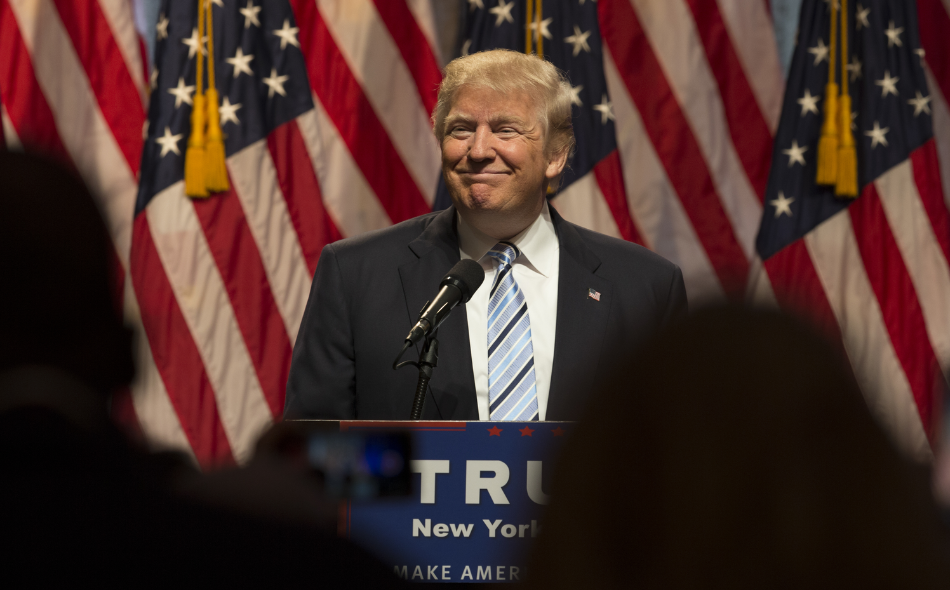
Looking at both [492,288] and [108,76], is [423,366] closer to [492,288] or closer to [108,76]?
[492,288]

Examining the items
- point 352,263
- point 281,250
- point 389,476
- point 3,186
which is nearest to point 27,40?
point 281,250

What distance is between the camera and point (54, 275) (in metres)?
0.76

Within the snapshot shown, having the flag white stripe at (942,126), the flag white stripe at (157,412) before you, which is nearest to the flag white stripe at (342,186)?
the flag white stripe at (157,412)

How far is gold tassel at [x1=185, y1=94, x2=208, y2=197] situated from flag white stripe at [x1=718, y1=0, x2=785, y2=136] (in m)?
2.35

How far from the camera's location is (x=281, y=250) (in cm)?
445

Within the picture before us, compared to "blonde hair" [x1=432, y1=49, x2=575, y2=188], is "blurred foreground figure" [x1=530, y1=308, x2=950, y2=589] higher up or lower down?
lower down

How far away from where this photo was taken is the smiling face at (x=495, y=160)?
8.31 ft

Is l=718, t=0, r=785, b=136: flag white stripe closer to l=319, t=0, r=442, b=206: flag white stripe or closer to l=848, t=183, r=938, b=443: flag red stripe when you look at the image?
l=848, t=183, r=938, b=443: flag red stripe

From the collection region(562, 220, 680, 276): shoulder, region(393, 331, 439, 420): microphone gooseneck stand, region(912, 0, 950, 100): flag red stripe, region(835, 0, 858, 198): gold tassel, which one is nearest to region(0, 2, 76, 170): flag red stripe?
region(562, 220, 680, 276): shoulder

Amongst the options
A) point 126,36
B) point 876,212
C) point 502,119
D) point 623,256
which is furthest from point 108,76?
point 876,212

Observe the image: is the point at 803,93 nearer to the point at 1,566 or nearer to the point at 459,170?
the point at 459,170

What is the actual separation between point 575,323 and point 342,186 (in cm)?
237

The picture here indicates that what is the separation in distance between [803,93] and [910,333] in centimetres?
110

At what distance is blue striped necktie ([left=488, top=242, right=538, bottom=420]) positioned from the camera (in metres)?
2.25
